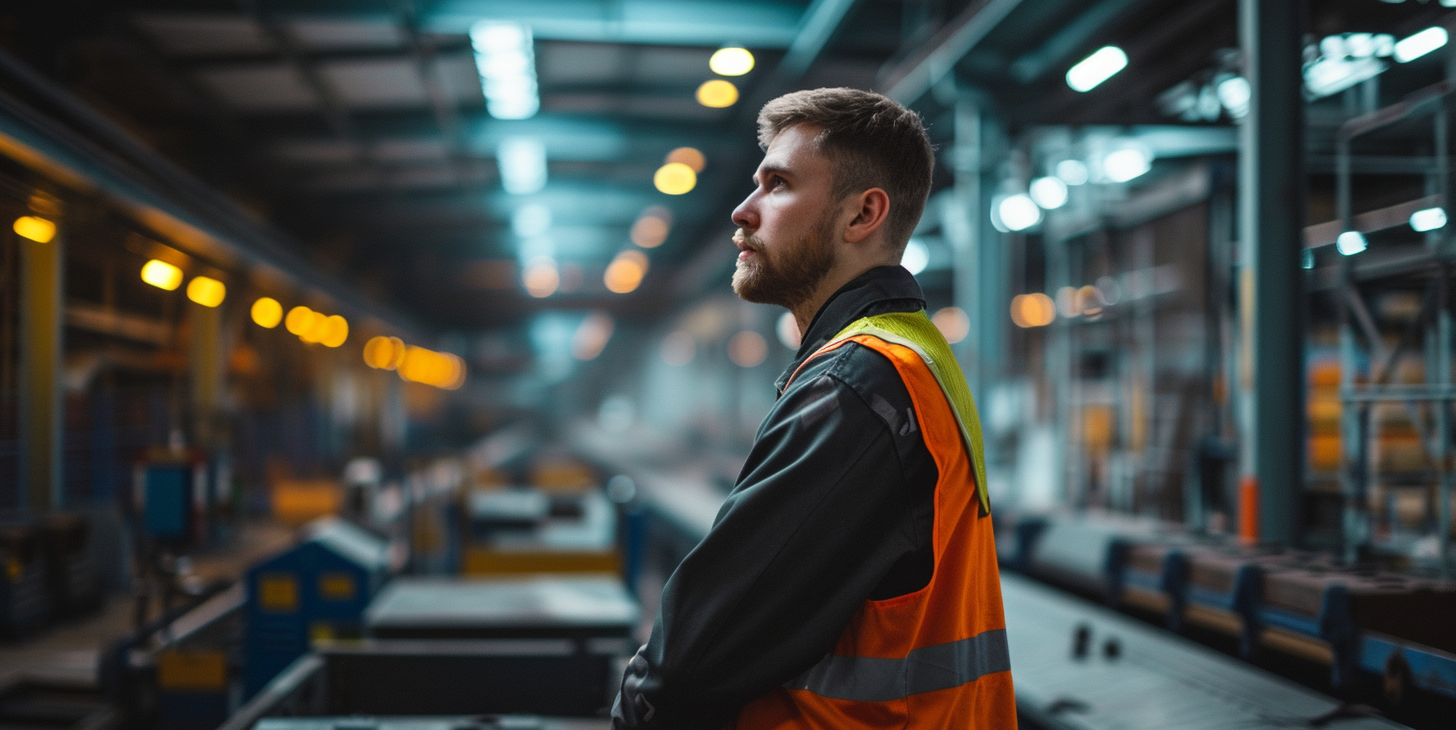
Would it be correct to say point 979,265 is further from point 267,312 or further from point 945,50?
point 267,312

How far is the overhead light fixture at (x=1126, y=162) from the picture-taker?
8.11 m

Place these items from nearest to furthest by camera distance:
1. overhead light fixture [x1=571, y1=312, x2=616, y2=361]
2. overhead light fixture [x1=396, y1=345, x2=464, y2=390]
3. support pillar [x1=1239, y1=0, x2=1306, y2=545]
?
support pillar [x1=1239, y1=0, x2=1306, y2=545] < overhead light fixture [x1=396, y1=345, x2=464, y2=390] < overhead light fixture [x1=571, y1=312, x2=616, y2=361]

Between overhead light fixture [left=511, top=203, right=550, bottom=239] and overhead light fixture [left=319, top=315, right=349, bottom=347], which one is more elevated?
overhead light fixture [left=511, top=203, right=550, bottom=239]

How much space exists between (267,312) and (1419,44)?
37.3ft

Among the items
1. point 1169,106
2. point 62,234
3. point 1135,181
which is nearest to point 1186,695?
point 62,234

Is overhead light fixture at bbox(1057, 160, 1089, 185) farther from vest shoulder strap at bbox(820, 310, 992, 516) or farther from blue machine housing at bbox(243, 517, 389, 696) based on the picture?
vest shoulder strap at bbox(820, 310, 992, 516)

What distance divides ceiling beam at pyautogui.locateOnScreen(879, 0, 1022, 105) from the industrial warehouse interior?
0.12ft

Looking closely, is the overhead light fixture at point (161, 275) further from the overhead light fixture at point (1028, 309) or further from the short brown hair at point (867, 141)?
the overhead light fixture at point (1028, 309)

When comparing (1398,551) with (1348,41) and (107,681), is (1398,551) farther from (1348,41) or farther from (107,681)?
(107,681)

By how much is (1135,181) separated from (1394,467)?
180 inches

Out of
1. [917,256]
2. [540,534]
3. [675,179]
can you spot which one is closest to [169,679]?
[540,534]

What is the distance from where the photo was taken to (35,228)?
4.44 meters

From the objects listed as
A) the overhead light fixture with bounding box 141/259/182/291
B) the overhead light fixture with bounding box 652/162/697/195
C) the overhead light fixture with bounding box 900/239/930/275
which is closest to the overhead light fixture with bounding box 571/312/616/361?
the overhead light fixture with bounding box 900/239/930/275

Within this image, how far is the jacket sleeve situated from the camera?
3.84 feet
